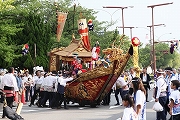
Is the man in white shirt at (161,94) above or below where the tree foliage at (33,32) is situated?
below

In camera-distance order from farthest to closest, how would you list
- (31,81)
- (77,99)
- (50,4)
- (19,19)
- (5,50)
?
1. (50,4)
2. (19,19)
3. (5,50)
4. (31,81)
5. (77,99)

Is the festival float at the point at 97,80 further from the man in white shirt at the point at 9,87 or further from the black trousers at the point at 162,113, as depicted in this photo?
the black trousers at the point at 162,113

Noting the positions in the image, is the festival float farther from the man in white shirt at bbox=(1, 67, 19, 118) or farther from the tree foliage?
the man in white shirt at bbox=(1, 67, 19, 118)

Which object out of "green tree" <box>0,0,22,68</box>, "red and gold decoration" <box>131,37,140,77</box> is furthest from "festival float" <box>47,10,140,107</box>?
"green tree" <box>0,0,22,68</box>

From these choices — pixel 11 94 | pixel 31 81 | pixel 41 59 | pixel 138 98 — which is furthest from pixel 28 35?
pixel 138 98

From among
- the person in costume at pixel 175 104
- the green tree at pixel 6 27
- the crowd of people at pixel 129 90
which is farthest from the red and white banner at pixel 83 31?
the person in costume at pixel 175 104

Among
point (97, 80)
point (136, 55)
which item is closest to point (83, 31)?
point (97, 80)

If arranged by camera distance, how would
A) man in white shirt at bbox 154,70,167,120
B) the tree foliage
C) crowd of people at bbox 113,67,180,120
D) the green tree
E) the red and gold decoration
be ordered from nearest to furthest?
Answer: crowd of people at bbox 113,67,180,120, man in white shirt at bbox 154,70,167,120, the red and gold decoration, the green tree, the tree foliage

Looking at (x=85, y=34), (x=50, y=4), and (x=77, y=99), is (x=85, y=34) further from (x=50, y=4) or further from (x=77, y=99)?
(x=50, y=4)

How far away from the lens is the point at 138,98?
33.2 feet

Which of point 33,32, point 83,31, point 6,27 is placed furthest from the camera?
point 33,32

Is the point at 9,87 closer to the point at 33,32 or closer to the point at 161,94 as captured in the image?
the point at 161,94

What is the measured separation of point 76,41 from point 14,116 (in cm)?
2367

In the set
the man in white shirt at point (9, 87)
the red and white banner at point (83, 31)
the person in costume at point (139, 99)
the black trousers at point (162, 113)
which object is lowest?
the black trousers at point (162, 113)
